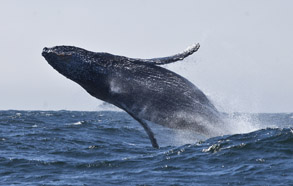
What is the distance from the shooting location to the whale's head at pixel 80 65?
38.2 feet

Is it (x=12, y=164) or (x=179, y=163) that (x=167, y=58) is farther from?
(x=12, y=164)

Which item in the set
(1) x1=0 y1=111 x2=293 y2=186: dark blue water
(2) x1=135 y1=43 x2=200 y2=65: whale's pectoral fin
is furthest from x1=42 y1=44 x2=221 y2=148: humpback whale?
(1) x1=0 y1=111 x2=293 y2=186: dark blue water

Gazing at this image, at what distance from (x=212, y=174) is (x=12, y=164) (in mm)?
5657

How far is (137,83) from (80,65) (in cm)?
138

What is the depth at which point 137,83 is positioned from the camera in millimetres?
11992

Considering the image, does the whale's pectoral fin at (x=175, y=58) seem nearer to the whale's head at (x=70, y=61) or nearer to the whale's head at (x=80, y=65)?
the whale's head at (x=80, y=65)

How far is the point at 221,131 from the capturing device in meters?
12.8

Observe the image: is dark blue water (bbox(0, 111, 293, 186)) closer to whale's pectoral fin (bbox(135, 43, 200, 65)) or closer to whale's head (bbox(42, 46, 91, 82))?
whale's pectoral fin (bbox(135, 43, 200, 65))

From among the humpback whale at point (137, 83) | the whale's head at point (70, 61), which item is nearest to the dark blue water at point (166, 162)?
the humpback whale at point (137, 83)

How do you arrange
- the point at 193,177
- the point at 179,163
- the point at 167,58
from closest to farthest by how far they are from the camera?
1. the point at 193,177
2. the point at 167,58
3. the point at 179,163

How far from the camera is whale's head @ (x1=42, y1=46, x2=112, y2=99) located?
11.6m

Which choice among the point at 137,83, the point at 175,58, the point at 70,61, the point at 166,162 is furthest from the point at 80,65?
the point at 166,162

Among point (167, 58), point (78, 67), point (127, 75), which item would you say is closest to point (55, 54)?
point (78, 67)

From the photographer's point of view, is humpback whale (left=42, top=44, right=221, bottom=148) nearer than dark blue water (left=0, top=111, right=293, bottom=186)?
No
